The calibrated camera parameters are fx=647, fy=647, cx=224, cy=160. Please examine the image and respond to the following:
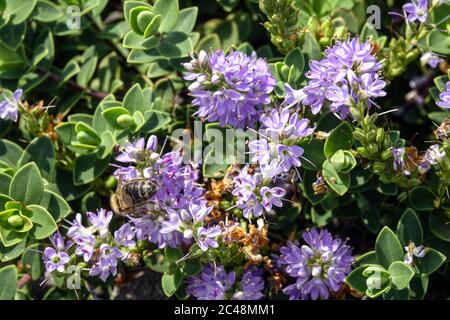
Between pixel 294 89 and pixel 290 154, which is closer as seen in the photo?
pixel 290 154

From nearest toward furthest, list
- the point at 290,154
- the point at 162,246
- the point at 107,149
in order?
the point at 290,154 < the point at 162,246 < the point at 107,149

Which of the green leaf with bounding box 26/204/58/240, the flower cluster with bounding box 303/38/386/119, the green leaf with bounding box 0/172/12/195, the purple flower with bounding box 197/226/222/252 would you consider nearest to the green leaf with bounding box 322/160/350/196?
the flower cluster with bounding box 303/38/386/119

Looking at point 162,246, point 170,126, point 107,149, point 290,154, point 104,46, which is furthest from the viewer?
point 104,46

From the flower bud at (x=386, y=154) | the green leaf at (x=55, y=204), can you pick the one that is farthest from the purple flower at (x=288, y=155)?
the green leaf at (x=55, y=204)

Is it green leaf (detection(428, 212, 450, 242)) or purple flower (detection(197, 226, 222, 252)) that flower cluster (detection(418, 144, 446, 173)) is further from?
purple flower (detection(197, 226, 222, 252))

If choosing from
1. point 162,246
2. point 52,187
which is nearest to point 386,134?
point 162,246

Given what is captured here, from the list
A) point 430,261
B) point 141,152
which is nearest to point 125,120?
point 141,152

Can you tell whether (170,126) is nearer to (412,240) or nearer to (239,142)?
(239,142)

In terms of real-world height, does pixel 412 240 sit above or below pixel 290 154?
below
